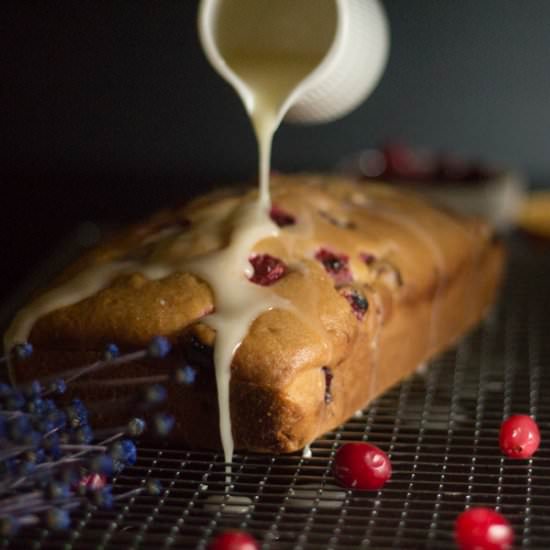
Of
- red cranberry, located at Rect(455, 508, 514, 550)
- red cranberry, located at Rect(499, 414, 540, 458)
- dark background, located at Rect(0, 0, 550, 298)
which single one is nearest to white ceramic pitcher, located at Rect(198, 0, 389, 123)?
red cranberry, located at Rect(499, 414, 540, 458)

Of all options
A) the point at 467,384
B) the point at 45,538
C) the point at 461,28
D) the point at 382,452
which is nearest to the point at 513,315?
the point at 467,384

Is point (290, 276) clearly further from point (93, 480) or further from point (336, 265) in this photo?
point (93, 480)

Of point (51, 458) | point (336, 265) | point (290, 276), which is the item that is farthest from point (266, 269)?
point (51, 458)

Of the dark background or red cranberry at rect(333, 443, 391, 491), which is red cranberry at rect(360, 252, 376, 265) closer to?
red cranberry at rect(333, 443, 391, 491)

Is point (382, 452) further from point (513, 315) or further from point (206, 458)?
point (513, 315)

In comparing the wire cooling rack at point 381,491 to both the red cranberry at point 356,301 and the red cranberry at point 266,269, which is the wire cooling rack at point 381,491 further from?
the red cranberry at point 266,269

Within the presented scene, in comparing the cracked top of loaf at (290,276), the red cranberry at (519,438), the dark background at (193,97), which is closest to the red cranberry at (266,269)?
the cracked top of loaf at (290,276)
